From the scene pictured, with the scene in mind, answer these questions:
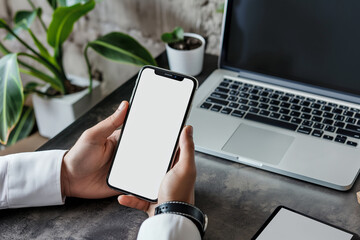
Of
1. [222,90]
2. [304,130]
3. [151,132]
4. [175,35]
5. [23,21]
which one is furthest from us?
[23,21]

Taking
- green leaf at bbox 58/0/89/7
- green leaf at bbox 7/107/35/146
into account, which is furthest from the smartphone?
green leaf at bbox 7/107/35/146

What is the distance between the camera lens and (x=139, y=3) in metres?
1.17

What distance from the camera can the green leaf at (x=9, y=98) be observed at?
35.7 inches

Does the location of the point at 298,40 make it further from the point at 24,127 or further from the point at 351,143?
the point at 24,127

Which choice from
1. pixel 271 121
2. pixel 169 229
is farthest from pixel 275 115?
pixel 169 229

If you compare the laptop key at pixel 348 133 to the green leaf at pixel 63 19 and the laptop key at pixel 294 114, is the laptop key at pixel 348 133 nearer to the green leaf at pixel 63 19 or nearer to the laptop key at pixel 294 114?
the laptop key at pixel 294 114

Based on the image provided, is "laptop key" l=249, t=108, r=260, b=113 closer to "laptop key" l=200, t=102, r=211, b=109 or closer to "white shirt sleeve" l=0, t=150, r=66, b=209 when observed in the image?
"laptop key" l=200, t=102, r=211, b=109

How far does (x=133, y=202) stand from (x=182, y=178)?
0.31 feet

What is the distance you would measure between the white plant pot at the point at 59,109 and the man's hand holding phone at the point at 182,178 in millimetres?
575

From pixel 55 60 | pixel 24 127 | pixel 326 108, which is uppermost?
pixel 326 108

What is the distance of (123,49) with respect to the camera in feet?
3.36

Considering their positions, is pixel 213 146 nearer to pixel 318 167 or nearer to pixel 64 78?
pixel 318 167

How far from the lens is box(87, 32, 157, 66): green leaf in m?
1.01

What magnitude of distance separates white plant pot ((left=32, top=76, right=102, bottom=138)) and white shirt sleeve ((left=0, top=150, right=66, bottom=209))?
1.55 ft
